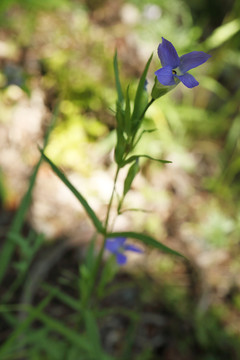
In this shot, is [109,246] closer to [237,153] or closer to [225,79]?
[237,153]

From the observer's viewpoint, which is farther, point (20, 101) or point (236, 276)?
point (20, 101)

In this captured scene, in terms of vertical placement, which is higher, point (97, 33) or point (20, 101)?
point (97, 33)

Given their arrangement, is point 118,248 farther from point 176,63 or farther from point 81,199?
point 176,63

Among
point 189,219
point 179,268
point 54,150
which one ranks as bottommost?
point 179,268

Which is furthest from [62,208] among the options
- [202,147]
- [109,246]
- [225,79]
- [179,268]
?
[225,79]

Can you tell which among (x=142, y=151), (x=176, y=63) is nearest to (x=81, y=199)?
(x=176, y=63)

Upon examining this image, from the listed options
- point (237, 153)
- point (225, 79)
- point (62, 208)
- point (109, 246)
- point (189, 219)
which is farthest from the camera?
point (225, 79)
